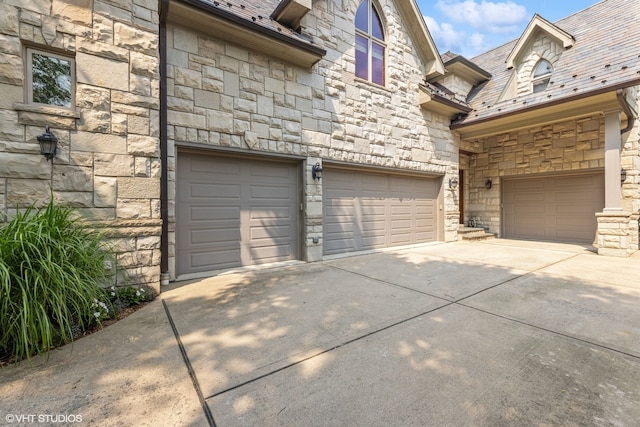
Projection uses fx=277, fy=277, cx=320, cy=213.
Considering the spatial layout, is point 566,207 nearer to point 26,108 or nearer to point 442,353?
point 442,353

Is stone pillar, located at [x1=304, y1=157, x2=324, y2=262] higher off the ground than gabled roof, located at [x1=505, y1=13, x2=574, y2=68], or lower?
lower

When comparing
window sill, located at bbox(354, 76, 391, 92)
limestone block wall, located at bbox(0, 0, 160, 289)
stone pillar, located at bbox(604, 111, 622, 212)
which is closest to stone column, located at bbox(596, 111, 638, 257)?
stone pillar, located at bbox(604, 111, 622, 212)

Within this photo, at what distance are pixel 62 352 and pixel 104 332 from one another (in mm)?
368

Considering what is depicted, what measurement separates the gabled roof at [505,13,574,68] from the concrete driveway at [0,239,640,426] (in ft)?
23.9

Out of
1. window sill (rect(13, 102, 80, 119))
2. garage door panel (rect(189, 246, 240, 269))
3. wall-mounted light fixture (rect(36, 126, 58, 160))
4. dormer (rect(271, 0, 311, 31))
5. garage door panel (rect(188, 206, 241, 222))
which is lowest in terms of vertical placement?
garage door panel (rect(189, 246, 240, 269))

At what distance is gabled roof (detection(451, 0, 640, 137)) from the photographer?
5.74 meters

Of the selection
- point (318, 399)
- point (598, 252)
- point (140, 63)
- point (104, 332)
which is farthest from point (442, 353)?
point (598, 252)

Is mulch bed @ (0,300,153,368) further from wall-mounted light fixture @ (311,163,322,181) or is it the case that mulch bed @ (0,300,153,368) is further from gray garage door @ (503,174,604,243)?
gray garage door @ (503,174,604,243)

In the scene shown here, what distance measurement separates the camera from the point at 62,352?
7.58 ft

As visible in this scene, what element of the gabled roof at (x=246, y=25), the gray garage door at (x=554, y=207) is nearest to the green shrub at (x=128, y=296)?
the gabled roof at (x=246, y=25)

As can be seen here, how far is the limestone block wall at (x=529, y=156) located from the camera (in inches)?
299

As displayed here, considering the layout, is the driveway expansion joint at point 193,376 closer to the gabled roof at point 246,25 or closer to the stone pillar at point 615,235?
the gabled roof at point 246,25

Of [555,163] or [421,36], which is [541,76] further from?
[421,36]

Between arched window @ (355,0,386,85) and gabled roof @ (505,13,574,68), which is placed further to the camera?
gabled roof @ (505,13,574,68)
